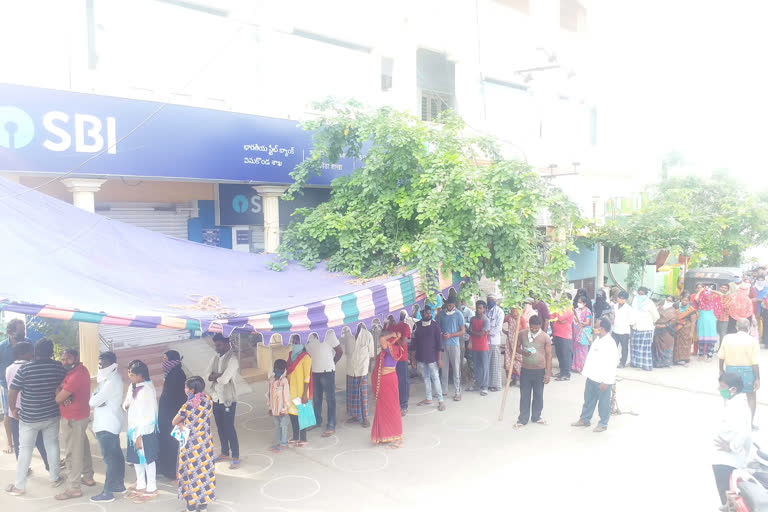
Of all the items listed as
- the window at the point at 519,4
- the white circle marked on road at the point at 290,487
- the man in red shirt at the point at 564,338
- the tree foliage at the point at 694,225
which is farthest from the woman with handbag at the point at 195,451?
the window at the point at 519,4

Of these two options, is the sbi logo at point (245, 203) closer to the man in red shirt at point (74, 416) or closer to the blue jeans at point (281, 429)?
the blue jeans at point (281, 429)

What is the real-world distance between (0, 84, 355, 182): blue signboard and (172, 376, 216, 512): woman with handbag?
4461 mm

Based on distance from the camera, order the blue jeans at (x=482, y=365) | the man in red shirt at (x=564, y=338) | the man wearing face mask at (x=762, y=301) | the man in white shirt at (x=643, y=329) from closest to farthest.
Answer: the blue jeans at (x=482, y=365)
the man in red shirt at (x=564, y=338)
the man in white shirt at (x=643, y=329)
the man wearing face mask at (x=762, y=301)

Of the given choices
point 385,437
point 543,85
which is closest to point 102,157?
point 385,437

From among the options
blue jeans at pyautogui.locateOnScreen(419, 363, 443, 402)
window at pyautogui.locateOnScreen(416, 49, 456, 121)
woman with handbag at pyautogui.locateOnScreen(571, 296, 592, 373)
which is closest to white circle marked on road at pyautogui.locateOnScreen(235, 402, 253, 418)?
blue jeans at pyautogui.locateOnScreen(419, 363, 443, 402)

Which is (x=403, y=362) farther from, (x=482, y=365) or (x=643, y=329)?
(x=643, y=329)

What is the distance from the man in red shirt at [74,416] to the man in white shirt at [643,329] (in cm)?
908

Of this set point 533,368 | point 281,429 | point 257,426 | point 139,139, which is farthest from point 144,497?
point 139,139

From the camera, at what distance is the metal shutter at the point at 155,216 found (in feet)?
33.3

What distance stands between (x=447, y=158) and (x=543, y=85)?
36.5ft

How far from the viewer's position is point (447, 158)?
323 inches

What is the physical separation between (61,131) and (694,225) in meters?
13.1

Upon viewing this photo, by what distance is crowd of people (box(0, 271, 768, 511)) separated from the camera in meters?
5.87

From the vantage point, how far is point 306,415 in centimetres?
736
